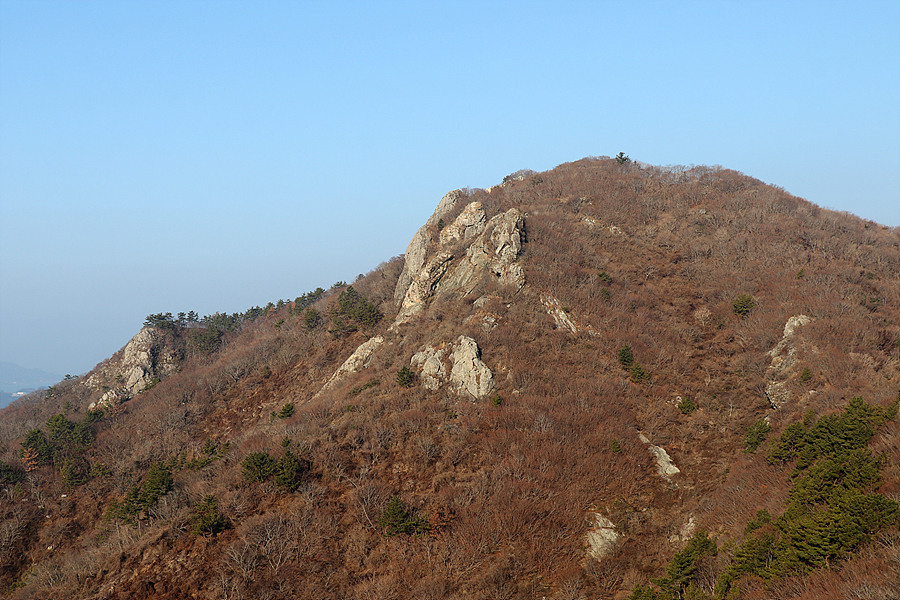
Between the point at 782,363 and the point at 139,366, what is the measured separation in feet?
274

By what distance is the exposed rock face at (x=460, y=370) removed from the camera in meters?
38.3

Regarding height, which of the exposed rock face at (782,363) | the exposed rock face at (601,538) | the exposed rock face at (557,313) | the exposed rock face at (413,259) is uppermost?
the exposed rock face at (413,259)

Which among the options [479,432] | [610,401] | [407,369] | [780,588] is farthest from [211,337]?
[780,588]

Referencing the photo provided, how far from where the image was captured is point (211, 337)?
7919 cm

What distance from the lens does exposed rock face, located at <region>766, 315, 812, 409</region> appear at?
35.4m

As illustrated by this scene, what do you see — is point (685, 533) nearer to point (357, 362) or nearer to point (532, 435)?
point (532, 435)

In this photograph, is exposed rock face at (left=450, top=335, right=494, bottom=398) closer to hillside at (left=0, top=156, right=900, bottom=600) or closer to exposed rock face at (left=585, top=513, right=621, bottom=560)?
hillside at (left=0, top=156, right=900, bottom=600)

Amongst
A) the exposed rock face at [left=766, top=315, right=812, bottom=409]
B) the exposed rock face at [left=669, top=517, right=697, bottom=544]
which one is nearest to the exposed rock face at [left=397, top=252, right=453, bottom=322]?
the exposed rock face at [left=669, top=517, right=697, bottom=544]

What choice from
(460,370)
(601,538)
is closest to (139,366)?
(460,370)

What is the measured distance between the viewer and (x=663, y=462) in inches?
1284

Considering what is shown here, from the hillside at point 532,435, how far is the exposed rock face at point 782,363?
0.64 feet

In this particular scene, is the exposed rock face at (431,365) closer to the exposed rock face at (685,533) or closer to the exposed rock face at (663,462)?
the exposed rock face at (663,462)

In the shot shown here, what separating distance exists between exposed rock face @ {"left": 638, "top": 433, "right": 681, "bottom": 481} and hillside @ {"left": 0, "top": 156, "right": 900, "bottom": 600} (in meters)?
0.15

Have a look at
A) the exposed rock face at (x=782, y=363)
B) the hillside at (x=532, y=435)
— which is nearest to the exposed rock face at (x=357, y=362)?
the hillside at (x=532, y=435)
